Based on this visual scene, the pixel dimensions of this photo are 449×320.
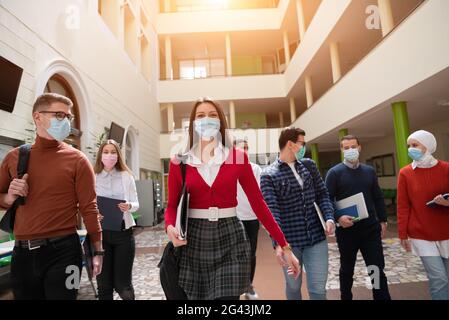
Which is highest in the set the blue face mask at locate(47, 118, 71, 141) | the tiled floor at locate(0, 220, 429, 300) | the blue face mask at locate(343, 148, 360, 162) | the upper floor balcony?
the upper floor balcony

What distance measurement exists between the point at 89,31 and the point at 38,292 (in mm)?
7621

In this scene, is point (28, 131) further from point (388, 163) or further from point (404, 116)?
point (388, 163)

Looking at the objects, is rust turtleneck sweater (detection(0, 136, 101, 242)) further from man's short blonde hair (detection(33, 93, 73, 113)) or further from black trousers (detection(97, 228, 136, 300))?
black trousers (detection(97, 228, 136, 300))

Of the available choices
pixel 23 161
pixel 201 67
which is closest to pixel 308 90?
pixel 201 67

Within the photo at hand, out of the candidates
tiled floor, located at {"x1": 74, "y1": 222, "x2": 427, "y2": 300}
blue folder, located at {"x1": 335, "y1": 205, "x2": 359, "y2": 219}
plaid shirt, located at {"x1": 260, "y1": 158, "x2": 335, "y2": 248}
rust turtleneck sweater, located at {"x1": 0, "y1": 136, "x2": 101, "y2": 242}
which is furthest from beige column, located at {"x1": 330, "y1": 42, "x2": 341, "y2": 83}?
rust turtleneck sweater, located at {"x1": 0, "y1": 136, "x2": 101, "y2": 242}

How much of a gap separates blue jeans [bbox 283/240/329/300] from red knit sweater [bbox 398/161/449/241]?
93 cm

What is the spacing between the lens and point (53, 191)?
184cm

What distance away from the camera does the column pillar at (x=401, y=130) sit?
6.73 m

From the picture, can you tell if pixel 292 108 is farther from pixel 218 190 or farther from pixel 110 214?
pixel 218 190

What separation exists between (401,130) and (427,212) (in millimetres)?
A: 4915

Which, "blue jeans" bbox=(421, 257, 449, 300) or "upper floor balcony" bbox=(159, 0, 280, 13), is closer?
"blue jeans" bbox=(421, 257, 449, 300)

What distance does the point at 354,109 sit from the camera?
852cm

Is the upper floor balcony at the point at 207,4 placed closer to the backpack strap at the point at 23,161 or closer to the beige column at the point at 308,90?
the beige column at the point at 308,90

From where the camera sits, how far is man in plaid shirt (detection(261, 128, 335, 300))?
2461mm
